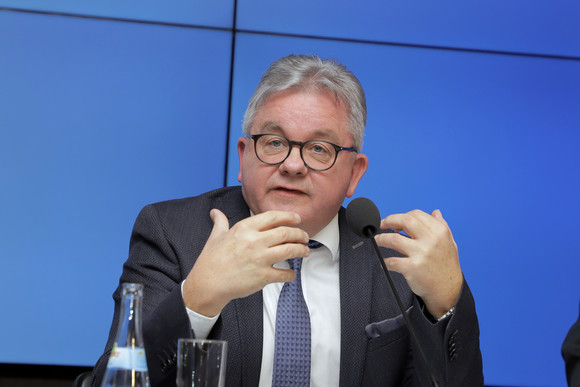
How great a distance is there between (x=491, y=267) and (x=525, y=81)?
0.81 m

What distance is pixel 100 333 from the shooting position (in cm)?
255

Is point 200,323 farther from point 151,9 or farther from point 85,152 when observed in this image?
point 151,9

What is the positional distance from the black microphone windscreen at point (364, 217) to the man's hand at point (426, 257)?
10cm

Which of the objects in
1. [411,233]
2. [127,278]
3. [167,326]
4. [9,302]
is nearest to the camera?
[167,326]

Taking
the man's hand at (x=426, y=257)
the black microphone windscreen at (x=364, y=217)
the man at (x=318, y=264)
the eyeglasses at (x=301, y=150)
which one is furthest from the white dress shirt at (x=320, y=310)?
the black microphone windscreen at (x=364, y=217)

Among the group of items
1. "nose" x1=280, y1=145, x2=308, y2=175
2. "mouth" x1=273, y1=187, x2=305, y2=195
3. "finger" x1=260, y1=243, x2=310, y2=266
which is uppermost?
"nose" x1=280, y1=145, x2=308, y2=175

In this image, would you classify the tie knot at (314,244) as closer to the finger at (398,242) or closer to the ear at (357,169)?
Result: the ear at (357,169)

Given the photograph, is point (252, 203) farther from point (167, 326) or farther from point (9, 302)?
point (9, 302)

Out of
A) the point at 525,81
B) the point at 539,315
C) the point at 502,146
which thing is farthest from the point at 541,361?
the point at 525,81

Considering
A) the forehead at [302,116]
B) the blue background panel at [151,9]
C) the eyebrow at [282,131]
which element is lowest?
the eyebrow at [282,131]

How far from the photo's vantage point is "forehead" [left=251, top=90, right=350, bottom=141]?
1.78 meters

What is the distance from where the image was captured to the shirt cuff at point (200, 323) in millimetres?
1363

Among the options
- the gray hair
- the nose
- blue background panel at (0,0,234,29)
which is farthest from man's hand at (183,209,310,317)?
blue background panel at (0,0,234,29)

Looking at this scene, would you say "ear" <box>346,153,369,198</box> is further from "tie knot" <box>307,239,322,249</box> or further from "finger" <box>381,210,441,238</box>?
"finger" <box>381,210,441,238</box>
